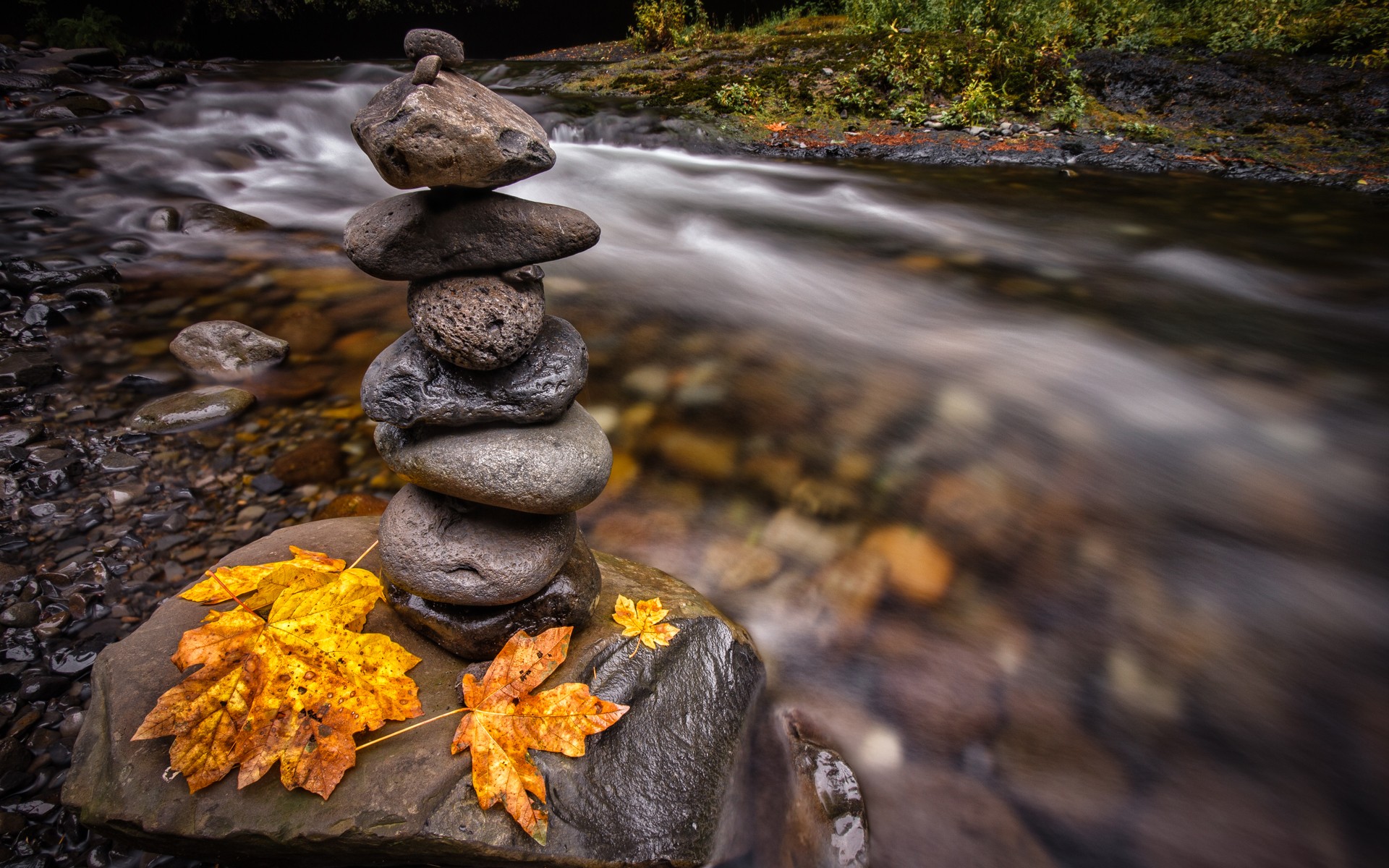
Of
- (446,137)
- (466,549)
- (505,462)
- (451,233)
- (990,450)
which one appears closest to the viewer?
(446,137)

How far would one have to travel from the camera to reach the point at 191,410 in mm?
3764

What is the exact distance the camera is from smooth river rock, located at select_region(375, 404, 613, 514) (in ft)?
6.94

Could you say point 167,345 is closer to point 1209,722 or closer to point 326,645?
point 326,645

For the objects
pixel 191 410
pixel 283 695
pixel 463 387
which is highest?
pixel 463 387

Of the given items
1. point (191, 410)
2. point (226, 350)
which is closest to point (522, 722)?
point (191, 410)

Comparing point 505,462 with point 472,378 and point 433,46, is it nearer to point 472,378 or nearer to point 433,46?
point 472,378

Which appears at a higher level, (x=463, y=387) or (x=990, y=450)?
(x=463, y=387)

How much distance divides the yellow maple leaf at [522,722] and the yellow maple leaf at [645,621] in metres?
0.29

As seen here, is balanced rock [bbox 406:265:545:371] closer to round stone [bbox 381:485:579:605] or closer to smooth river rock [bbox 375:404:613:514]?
smooth river rock [bbox 375:404:613:514]

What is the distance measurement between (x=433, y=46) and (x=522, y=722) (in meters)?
1.99

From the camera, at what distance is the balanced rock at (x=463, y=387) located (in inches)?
82.8

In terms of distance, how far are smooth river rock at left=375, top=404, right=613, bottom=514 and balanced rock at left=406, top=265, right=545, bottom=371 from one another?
25 cm

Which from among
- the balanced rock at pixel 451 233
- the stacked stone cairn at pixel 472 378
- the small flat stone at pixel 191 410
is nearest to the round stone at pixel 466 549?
the stacked stone cairn at pixel 472 378

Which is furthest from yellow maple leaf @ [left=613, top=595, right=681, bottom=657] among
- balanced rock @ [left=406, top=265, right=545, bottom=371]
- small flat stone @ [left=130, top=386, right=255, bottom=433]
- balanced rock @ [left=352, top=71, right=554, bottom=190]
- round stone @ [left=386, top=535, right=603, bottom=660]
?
small flat stone @ [left=130, top=386, right=255, bottom=433]
